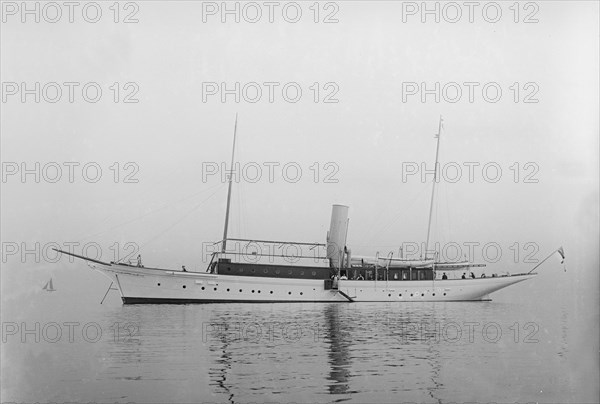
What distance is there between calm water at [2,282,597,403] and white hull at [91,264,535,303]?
7.95 metres

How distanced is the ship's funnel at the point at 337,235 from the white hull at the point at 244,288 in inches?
76.3

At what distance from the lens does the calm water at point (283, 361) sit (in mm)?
13406

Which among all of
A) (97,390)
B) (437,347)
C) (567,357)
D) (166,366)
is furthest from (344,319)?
(97,390)

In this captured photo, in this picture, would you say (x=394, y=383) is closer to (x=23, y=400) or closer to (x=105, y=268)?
(x=23, y=400)

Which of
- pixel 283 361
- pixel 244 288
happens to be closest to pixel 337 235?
pixel 244 288

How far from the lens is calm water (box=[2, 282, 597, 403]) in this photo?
44.0 ft

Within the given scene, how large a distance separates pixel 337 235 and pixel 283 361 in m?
21.6

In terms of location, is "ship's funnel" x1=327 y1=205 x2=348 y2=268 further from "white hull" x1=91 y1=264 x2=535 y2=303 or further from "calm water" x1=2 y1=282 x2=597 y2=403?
"calm water" x1=2 y1=282 x2=597 y2=403

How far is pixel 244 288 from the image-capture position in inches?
1342

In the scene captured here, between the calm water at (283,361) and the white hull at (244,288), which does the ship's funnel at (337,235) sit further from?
the calm water at (283,361)

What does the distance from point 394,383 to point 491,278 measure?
27.4m

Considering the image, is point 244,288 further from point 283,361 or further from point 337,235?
point 283,361

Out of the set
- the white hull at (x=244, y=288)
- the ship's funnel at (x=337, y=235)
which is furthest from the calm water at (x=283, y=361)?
the ship's funnel at (x=337, y=235)

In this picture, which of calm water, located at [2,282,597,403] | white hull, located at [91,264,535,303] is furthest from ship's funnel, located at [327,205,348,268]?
calm water, located at [2,282,597,403]
